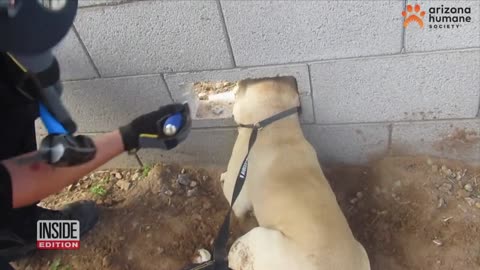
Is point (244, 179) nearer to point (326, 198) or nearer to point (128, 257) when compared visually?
point (326, 198)

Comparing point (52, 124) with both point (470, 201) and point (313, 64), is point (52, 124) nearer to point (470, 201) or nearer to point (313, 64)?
point (313, 64)

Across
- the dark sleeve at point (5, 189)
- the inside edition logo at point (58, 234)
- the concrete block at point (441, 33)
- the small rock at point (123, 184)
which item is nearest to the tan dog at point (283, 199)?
the concrete block at point (441, 33)

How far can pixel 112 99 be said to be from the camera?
2277 mm

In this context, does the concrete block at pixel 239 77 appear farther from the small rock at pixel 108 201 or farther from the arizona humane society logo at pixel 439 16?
the small rock at pixel 108 201

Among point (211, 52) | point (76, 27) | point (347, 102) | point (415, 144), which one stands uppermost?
point (76, 27)

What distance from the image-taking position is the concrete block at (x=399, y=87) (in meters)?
1.84

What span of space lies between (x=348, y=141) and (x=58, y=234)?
59.4 inches

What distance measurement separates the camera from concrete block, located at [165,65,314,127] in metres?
1.99

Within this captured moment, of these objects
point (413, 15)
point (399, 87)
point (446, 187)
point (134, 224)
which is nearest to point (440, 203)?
point (446, 187)

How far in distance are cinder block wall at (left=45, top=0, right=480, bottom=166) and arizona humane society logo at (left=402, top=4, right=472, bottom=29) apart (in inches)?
0.7

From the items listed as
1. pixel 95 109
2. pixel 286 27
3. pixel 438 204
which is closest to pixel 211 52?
pixel 286 27

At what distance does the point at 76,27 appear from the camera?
200 centimetres

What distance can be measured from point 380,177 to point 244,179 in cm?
73

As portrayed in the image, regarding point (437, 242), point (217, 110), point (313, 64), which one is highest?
point (313, 64)
